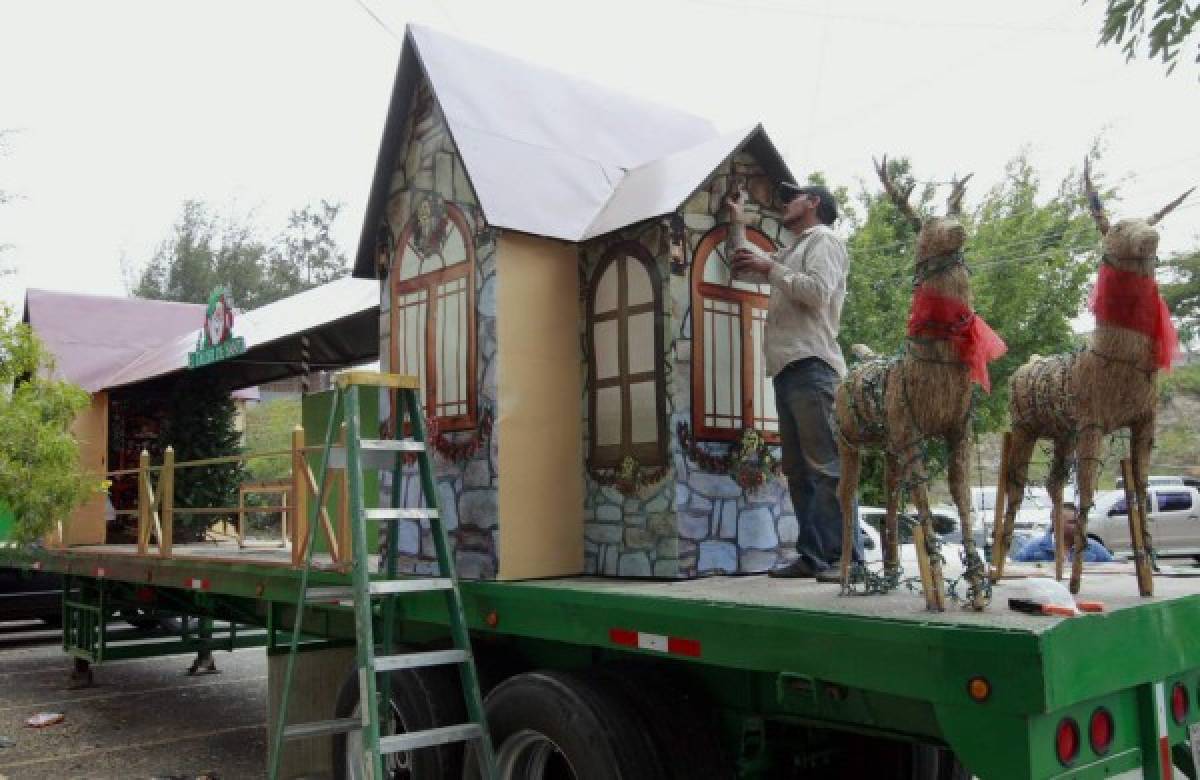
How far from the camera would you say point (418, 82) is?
591 centimetres

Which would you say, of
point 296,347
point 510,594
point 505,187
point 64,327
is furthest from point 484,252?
point 64,327

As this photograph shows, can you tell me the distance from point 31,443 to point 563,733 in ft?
18.0

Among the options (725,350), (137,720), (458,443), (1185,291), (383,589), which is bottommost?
(137,720)

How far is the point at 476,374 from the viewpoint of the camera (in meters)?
5.24

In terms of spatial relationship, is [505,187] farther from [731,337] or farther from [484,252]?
[731,337]

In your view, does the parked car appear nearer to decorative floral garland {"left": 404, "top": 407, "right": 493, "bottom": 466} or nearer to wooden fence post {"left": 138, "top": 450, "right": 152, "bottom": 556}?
wooden fence post {"left": 138, "top": 450, "right": 152, "bottom": 556}

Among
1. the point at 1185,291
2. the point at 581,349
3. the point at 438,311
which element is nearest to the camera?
the point at 581,349

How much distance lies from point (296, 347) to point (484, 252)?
5.21 metres

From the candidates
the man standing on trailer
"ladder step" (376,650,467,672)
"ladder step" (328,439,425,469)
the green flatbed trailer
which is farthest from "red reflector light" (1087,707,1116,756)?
"ladder step" (328,439,425,469)

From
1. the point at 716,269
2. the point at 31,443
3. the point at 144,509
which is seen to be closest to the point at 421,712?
the point at 716,269

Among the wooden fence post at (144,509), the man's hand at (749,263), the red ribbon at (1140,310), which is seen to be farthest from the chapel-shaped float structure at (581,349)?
the wooden fence post at (144,509)

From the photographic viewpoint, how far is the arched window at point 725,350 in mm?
5090

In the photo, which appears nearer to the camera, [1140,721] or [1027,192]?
[1140,721]

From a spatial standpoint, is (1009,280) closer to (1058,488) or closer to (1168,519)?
(1168,519)
